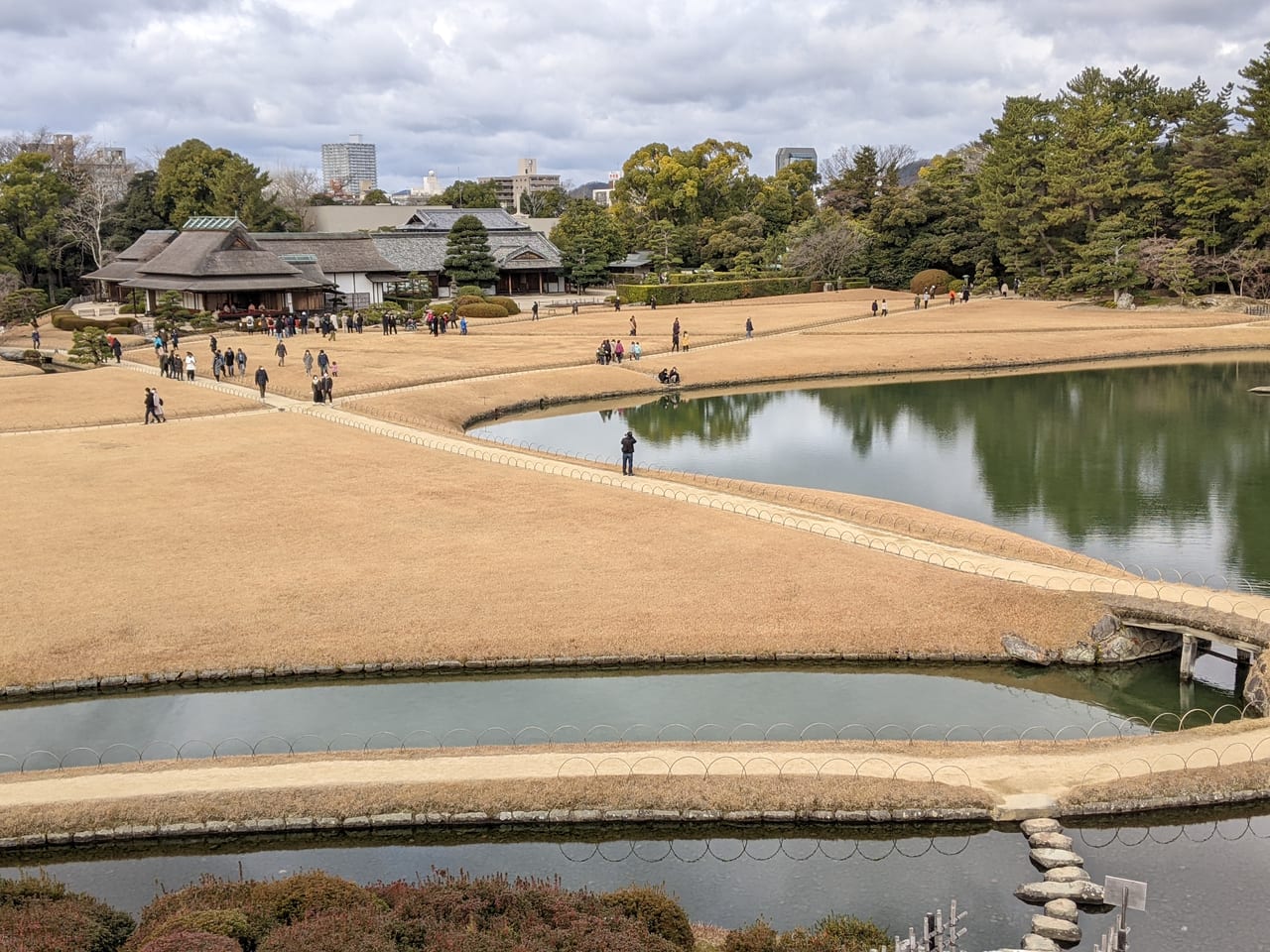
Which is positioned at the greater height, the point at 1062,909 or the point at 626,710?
the point at 626,710

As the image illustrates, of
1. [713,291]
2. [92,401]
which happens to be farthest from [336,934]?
[713,291]

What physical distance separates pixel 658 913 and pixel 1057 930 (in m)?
4.88

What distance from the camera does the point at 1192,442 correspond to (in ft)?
134

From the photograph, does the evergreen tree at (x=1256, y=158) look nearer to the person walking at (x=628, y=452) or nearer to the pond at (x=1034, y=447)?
the pond at (x=1034, y=447)

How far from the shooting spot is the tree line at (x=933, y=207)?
2788 inches

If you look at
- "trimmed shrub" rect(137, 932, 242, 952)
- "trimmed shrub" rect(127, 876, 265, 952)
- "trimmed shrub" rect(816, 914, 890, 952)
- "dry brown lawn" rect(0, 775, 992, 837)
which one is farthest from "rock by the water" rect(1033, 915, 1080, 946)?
"trimmed shrub" rect(137, 932, 242, 952)

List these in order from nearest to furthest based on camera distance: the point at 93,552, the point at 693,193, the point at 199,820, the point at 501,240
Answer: the point at 199,820 < the point at 93,552 < the point at 501,240 < the point at 693,193

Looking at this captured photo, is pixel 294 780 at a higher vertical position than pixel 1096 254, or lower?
lower

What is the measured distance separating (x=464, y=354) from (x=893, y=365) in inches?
866

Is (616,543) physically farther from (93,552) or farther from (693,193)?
(693,193)

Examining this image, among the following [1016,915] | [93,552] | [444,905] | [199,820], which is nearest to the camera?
[444,905]

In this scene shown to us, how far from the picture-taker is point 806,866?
15.4 m

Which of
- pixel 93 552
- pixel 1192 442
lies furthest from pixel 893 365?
pixel 93 552

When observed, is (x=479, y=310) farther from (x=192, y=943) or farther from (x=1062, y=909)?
(x=192, y=943)
